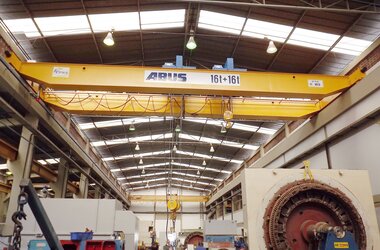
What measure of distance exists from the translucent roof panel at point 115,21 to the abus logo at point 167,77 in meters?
1.72

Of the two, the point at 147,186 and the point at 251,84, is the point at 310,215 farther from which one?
the point at 147,186

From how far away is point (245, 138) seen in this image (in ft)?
49.3

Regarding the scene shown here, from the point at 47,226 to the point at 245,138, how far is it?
1316 cm

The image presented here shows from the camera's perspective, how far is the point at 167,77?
23.2 feet

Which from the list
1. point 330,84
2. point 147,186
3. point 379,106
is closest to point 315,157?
point 330,84

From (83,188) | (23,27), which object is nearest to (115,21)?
(23,27)

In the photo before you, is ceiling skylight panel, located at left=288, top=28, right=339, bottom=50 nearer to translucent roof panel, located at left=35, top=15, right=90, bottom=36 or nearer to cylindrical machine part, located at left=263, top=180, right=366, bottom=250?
translucent roof panel, located at left=35, top=15, right=90, bottom=36

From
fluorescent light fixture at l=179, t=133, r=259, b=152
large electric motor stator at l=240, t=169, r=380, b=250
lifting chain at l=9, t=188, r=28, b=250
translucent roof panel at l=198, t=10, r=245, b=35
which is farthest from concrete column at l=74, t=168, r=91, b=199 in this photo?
lifting chain at l=9, t=188, r=28, b=250

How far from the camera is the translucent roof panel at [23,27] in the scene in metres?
7.21

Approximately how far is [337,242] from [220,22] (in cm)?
649

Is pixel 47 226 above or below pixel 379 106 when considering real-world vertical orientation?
below

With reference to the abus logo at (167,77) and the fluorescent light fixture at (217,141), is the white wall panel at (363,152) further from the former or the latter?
the fluorescent light fixture at (217,141)

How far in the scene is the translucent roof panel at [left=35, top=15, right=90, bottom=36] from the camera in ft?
→ 24.2

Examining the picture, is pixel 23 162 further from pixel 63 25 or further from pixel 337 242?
pixel 337 242
